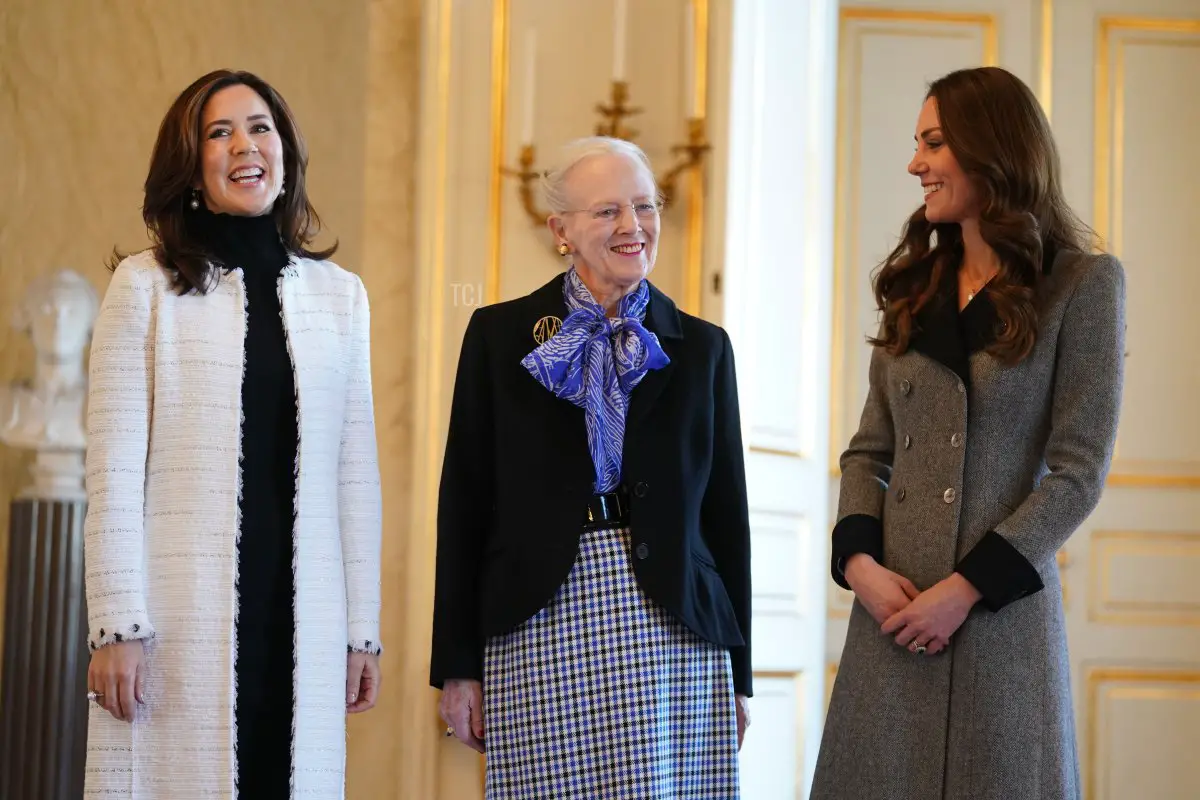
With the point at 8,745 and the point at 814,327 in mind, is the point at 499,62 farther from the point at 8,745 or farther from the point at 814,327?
the point at 8,745

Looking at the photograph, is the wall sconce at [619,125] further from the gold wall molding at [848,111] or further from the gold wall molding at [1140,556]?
the gold wall molding at [1140,556]

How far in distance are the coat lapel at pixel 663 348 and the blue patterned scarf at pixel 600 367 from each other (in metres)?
0.02

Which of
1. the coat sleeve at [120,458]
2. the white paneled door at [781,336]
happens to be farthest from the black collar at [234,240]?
the white paneled door at [781,336]

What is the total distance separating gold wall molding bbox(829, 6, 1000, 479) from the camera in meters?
4.43

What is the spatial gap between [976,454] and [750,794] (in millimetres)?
1634

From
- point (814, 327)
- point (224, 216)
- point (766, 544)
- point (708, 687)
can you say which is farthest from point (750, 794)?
point (224, 216)

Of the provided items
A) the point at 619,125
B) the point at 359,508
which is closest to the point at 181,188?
the point at 359,508

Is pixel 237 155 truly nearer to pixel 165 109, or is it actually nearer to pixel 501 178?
pixel 501 178

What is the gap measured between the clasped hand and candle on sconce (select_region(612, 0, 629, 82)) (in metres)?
2.08

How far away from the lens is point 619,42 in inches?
152

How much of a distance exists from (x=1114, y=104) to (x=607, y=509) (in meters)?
3.10

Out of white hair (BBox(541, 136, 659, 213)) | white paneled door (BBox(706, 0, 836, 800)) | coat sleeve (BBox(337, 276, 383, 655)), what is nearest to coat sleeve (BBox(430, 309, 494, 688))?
coat sleeve (BBox(337, 276, 383, 655))

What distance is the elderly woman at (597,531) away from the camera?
6.52 feet

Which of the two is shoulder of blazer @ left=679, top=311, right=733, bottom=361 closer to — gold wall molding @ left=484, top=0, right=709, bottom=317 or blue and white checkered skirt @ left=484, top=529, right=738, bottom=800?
blue and white checkered skirt @ left=484, top=529, right=738, bottom=800
